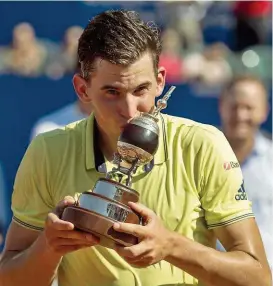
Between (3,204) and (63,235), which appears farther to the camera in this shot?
(3,204)

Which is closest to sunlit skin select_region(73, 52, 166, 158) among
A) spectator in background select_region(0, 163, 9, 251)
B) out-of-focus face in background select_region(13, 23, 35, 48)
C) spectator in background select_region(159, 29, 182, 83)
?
spectator in background select_region(0, 163, 9, 251)

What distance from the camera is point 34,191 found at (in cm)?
344

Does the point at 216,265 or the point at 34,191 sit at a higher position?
the point at 34,191

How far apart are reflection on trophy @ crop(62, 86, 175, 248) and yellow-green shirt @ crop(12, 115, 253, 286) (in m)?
0.33

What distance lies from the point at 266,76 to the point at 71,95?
179 centimetres

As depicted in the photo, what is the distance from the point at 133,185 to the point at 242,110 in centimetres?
372

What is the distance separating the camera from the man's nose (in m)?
3.16

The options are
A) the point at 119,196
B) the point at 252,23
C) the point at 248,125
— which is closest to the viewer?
the point at 119,196

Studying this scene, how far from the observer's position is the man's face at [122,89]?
10.4ft

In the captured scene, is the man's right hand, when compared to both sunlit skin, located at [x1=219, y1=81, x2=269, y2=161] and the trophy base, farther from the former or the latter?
sunlit skin, located at [x1=219, y1=81, x2=269, y2=161]

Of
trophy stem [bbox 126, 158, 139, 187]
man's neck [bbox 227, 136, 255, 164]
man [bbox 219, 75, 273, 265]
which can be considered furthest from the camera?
man's neck [bbox 227, 136, 255, 164]

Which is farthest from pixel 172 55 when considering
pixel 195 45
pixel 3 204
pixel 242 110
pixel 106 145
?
pixel 106 145

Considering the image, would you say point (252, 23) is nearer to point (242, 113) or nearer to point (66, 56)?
point (66, 56)

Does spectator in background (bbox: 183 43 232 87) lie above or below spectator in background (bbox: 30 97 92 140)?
above
